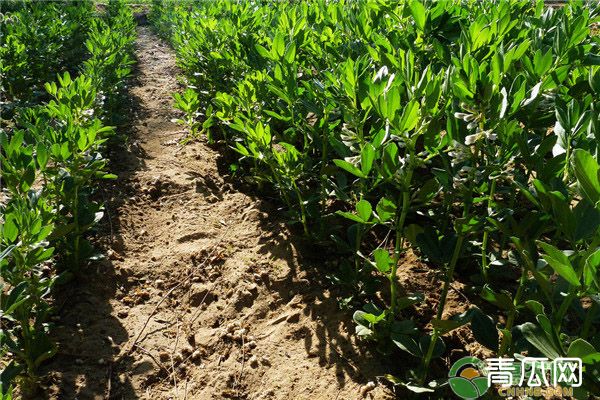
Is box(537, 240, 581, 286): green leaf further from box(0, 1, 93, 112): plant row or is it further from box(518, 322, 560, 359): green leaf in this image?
box(0, 1, 93, 112): plant row

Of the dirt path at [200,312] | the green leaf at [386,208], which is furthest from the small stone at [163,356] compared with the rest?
the green leaf at [386,208]

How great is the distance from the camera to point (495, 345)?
64.0 inches

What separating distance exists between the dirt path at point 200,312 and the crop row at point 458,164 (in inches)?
9.0

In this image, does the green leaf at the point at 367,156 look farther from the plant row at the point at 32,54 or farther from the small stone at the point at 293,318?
the plant row at the point at 32,54

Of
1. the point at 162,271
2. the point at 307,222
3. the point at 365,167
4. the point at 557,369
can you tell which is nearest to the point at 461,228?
the point at 365,167

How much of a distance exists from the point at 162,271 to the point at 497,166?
1948 millimetres

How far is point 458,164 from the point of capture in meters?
1.75

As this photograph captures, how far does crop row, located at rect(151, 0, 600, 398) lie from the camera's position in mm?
1396

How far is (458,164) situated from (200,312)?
149 centimetres

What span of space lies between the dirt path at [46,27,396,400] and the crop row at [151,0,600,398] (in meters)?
0.23

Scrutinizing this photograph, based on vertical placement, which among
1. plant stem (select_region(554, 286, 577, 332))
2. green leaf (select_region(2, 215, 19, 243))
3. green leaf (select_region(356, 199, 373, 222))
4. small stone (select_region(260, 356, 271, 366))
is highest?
plant stem (select_region(554, 286, 577, 332))

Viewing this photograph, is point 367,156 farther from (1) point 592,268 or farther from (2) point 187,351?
(2) point 187,351

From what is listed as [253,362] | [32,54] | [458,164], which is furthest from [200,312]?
[32,54]

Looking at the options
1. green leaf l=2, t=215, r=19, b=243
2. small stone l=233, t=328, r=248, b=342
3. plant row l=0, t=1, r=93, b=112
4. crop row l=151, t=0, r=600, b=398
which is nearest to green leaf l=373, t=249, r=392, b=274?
crop row l=151, t=0, r=600, b=398
